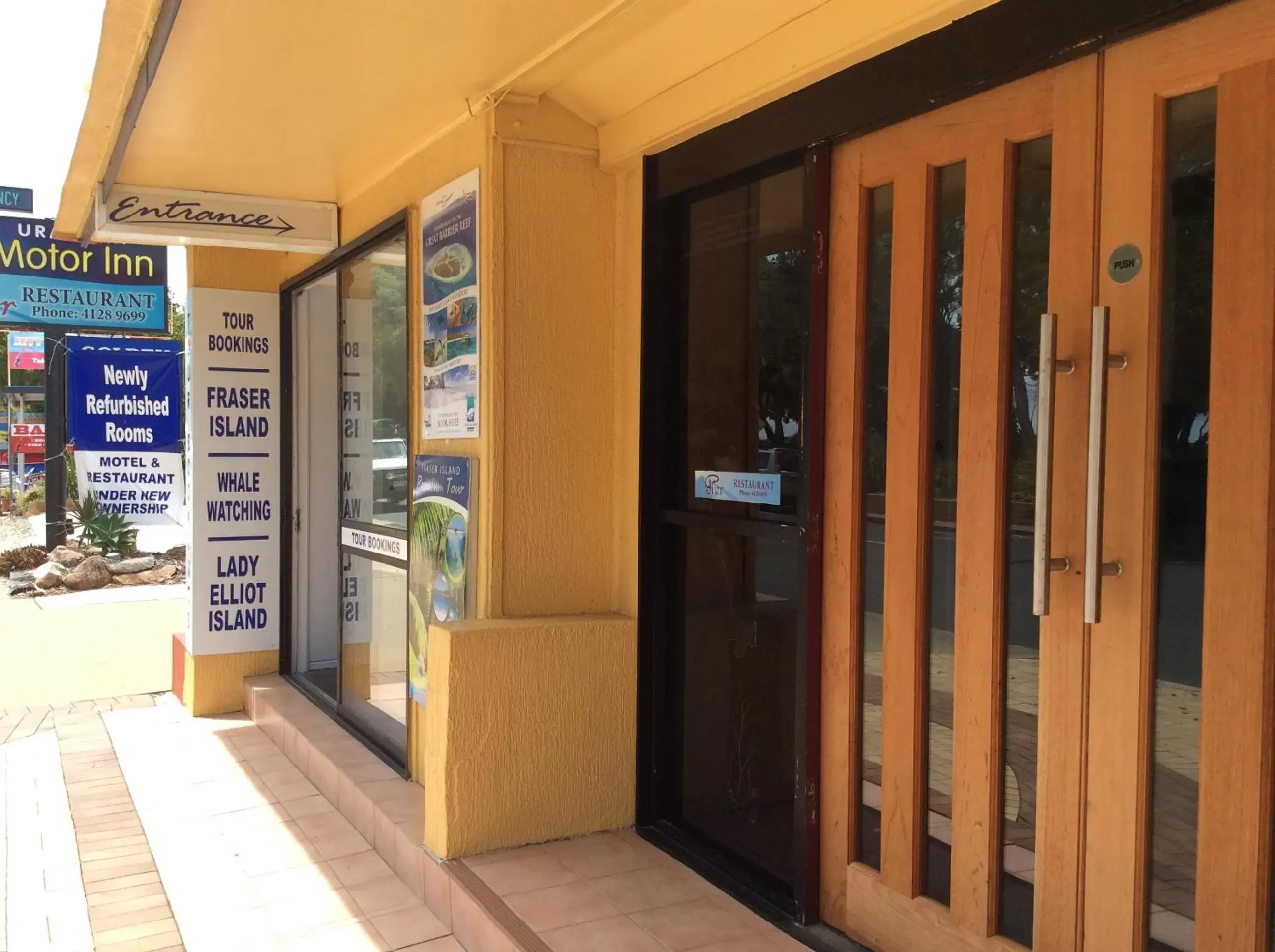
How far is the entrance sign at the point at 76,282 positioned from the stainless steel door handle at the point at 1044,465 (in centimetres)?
901

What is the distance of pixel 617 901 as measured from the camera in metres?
3.32

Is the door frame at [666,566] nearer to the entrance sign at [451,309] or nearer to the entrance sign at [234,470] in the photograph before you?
the entrance sign at [451,309]

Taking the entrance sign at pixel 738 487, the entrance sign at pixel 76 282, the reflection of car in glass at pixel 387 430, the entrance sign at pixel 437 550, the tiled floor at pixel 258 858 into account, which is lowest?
the tiled floor at pixel 258 858

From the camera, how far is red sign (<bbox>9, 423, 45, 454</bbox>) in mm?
20984

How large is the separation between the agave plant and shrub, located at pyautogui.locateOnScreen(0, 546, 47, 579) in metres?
0.57

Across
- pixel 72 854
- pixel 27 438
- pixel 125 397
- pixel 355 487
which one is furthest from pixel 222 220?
pixel 27 438

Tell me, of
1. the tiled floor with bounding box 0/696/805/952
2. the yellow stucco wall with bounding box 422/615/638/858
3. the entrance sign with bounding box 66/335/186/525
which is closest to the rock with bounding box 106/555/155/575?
the entrance sign with bounding box 66/335/186/525

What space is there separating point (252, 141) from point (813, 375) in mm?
2745

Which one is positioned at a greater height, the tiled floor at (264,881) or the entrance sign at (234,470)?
the entrance sign at (234,470)

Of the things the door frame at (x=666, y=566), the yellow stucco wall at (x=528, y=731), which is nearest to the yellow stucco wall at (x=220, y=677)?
the yellow stucco wall at (x=528, y=731)

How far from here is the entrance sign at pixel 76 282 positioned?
9258 mm

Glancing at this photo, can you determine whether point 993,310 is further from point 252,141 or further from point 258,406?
point 258,406

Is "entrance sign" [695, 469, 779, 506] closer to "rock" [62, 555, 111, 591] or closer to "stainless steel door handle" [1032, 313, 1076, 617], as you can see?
"stainless steel door handle" [1032, 313, 1076, 617]

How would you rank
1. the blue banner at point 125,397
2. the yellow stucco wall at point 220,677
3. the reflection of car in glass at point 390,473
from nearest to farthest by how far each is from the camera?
the reflection of car in glass at point 390,473 → the yellow stucco wall at point 220,677 → the blue banner at point 125,397
